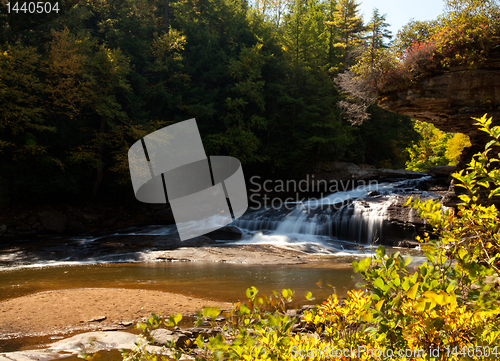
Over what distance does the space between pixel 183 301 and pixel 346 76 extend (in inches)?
637

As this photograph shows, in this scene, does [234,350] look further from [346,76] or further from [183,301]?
[346,76]

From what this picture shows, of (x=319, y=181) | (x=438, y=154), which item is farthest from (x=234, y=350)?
(x=438, y=154)

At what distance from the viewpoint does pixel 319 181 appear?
21609mm

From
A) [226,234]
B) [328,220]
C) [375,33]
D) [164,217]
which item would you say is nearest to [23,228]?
[164,217]

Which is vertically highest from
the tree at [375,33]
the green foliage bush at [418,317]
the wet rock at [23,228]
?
the tree at [375,33]

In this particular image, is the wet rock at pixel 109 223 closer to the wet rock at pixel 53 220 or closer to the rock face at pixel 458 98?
the wet rock at pixel 53 220

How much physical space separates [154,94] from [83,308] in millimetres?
15924

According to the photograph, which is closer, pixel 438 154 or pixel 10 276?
pixel 10 276

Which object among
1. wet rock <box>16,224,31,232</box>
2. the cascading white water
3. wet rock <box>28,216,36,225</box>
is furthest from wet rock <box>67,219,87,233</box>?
the cascading white water

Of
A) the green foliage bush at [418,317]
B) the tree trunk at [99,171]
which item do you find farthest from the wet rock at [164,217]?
the green foliage bush at [418,317]

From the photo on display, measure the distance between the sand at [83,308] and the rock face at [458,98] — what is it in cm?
786

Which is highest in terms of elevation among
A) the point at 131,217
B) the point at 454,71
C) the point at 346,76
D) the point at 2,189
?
the point at 346,76

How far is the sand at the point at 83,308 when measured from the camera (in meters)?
4.66

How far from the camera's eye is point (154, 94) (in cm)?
1939
